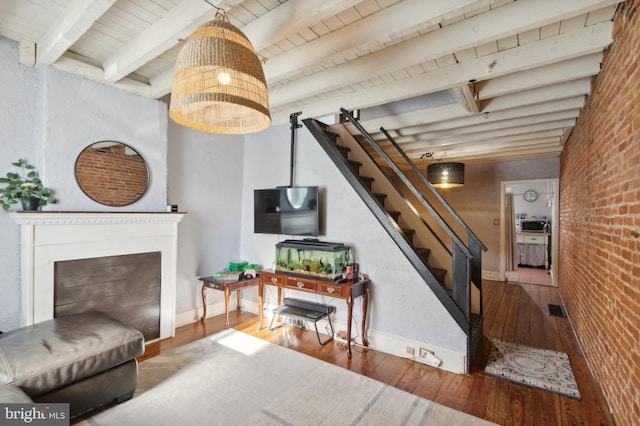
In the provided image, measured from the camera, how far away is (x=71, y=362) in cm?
184

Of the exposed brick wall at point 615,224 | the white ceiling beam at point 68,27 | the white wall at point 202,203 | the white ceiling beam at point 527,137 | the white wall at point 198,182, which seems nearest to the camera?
the exposed brick wall at point 615,224

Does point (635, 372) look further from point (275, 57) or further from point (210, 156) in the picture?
point (210, 156)

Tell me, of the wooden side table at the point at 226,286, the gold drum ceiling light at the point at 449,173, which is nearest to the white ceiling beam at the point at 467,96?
the gold drum ceiling light at the point at 449,173

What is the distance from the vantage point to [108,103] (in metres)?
2.87

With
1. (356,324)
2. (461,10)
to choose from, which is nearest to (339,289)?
(356,324)

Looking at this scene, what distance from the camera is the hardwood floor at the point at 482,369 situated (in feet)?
6.98

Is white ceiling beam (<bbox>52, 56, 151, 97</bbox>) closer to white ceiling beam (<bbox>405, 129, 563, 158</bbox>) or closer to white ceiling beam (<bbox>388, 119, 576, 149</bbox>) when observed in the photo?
white ceiling beam (<bbox>388, 119, 576, 149</bbox>)

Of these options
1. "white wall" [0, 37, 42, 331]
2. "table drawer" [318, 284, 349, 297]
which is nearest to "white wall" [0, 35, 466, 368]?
"white wall" [0, 37, 42, 331]

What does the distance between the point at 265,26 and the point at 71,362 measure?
2470mm

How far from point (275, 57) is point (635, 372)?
Result: 3.10m

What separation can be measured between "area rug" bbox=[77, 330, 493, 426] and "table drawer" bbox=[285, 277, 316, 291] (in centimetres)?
66

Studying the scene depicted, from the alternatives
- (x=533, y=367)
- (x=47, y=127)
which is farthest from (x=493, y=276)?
(x=47, y=127)

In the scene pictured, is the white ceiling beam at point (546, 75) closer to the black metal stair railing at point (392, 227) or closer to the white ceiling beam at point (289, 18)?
the black metal stair railing at point (392, 227)

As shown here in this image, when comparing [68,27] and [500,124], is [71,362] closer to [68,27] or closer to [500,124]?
[68,27]
